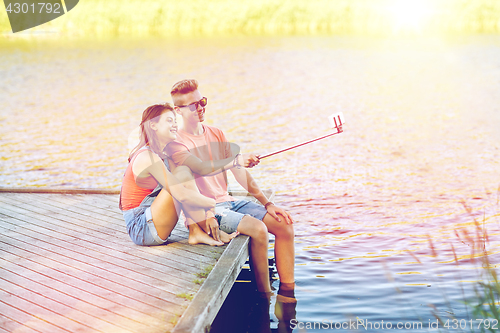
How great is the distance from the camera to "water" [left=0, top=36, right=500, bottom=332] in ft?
14.4

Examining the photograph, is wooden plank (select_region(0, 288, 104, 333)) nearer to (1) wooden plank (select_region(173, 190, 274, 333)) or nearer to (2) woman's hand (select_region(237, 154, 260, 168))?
(1) wooden plank (select_region(173, 190, 274, 333))

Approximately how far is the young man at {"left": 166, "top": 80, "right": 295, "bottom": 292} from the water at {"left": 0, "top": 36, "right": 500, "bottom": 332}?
1.73ft

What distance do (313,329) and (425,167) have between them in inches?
204

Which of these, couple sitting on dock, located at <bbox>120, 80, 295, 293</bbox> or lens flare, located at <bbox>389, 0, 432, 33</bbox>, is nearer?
couple sitting on dock, located at <bbox>120, 80, 295, 293</bbox>

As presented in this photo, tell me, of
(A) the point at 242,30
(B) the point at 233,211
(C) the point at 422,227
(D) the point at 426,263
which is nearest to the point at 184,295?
(B) the point at 233,211

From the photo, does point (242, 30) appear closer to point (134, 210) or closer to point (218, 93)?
point (218, 93)

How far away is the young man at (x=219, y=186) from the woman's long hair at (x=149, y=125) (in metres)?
0.12

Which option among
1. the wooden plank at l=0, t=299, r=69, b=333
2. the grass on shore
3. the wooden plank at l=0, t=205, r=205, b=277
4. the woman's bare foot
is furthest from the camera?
the grass on shore

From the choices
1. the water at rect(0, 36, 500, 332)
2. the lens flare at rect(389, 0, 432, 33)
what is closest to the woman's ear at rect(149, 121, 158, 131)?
the water at rect(0, 36, 500, 332)

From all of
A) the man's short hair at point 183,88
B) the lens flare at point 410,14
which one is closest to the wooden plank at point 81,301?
the man's short hair at point 183,88

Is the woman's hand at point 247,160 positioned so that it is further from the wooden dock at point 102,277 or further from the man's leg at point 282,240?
the wooden dock at point 102,277

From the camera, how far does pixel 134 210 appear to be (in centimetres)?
356

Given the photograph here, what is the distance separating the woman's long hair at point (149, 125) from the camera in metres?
3.40

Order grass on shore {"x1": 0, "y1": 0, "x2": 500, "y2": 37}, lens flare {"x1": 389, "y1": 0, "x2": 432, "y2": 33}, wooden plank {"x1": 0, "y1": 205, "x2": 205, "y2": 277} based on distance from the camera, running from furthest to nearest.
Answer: lens flare {"x1": 389, "y1": 0, "x2": 432, "y2": 33} → grass on shore {"x1": 0, "y1": 0, "x2": 500, "y2": 37} → wooden plank {"x1": 0, "y1": 205, "x2": 205, "y2": 277}
